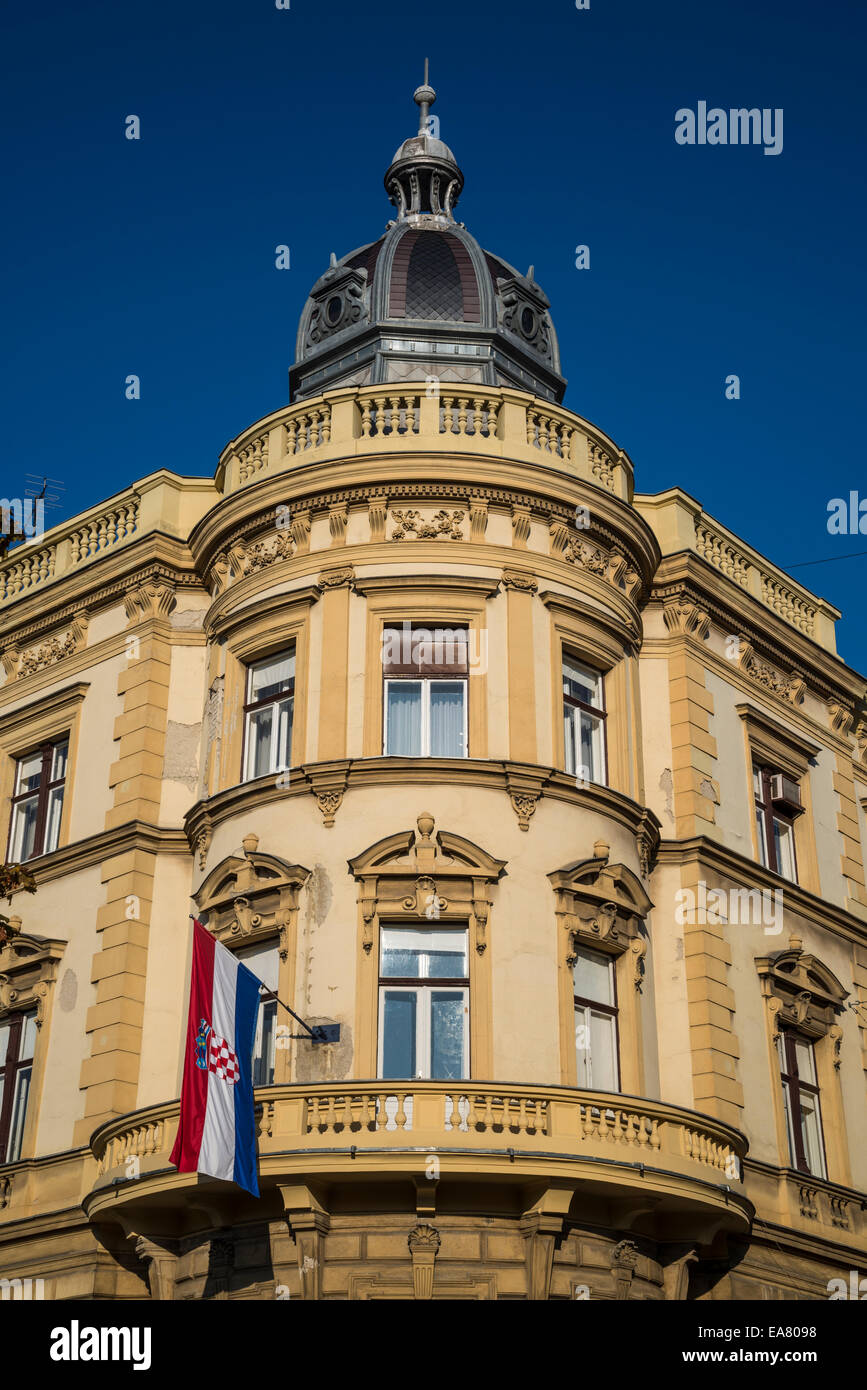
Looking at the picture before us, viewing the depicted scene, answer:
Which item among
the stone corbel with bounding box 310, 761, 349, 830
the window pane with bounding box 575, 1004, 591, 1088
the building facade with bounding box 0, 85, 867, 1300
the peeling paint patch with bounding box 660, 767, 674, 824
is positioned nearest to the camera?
the building facade with bounding box 0, 85, 867, 1300

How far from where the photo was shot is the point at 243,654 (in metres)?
24.5

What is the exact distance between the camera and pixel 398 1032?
20.8m

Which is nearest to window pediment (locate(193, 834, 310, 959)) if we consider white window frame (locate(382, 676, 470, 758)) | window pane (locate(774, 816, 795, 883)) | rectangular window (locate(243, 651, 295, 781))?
rectangular window (locate(243, 651, 295, 781))

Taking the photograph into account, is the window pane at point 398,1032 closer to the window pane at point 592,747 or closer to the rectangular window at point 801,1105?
the window pane at point 592,747

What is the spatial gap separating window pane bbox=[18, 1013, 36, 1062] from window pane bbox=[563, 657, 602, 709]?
30.9 ft

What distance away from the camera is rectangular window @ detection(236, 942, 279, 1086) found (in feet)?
70.3

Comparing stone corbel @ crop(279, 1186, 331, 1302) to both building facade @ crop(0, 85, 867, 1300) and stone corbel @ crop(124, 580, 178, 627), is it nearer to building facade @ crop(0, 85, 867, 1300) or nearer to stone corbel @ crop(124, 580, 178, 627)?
building facade @ crop(0, 85, 867, 1300)

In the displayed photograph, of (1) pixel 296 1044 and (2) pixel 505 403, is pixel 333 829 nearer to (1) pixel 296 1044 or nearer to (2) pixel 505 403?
(1) pixel 296 1044

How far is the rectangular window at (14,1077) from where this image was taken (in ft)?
80.0

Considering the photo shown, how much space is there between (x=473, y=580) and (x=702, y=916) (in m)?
5.97

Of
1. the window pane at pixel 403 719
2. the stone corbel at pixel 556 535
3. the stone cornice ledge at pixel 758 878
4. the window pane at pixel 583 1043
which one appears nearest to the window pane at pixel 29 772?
the window pane at pixel 403 719

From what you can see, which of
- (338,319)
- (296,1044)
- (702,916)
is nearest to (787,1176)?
(702,916)

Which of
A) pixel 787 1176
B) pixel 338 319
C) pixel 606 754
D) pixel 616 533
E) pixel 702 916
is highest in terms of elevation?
pixel 338 319

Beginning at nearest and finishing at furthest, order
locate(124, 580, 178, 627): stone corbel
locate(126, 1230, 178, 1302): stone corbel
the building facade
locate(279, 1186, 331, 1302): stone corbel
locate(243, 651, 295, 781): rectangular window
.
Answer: locate(279, 1186, 331, 1302): stone corbel
the building facade
locate(126, 1230, 178, 1302): stone corbel
locate(243, 651, 295, 781): rectangular window
locate(124, 580, 178, 627): stone corbel
